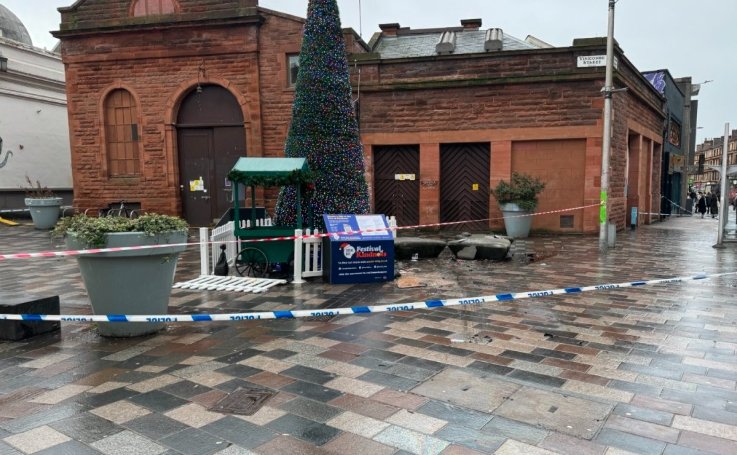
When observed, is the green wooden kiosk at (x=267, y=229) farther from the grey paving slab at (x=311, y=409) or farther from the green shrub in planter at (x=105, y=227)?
the grey paving slab at (x=311, y=409)

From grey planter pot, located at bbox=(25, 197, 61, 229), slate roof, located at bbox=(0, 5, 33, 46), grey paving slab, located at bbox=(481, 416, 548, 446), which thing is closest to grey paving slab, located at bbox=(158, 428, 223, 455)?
grey paving slab, located at bbox=(481, 416, 548, 446)

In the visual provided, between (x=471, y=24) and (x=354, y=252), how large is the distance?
52.3ft

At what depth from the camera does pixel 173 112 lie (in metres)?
17.0

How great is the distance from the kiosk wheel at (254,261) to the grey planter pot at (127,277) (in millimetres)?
3036

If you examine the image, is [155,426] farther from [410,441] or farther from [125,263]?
[125,263]

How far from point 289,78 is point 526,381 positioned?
45.8ft

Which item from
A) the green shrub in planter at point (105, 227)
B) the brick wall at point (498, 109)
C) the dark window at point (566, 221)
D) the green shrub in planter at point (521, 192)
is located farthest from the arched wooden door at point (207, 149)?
the green shrub in planter at point (105, 227)

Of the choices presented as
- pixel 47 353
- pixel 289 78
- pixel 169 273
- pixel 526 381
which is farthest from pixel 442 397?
pixel 289 78

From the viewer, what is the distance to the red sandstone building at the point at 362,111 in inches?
580

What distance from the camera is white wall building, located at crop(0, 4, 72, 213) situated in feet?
68.2

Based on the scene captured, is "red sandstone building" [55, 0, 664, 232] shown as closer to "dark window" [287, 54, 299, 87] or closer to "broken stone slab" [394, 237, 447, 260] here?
"dark window" [287, 54, 299, 87]

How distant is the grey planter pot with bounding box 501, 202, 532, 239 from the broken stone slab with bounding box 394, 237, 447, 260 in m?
4.21

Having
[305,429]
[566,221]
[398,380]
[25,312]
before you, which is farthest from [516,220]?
[305,429]

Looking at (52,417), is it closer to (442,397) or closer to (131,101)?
(442,397)
